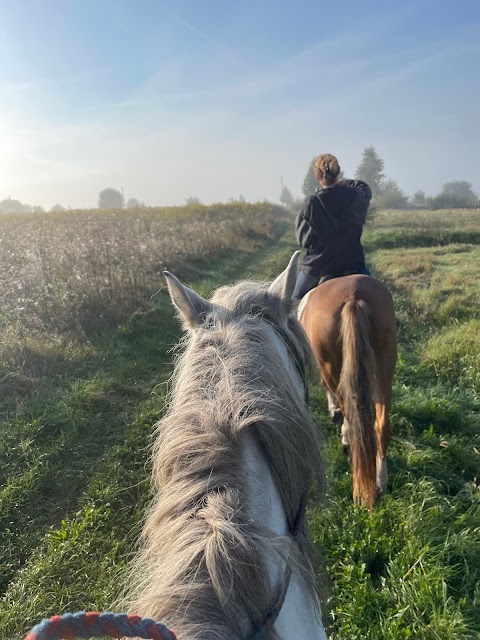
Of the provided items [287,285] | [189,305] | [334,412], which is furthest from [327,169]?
[189,305]

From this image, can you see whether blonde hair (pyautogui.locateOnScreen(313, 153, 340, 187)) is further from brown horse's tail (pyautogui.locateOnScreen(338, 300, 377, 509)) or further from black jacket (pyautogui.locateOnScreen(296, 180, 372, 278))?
brown horse's tail (pyautogui.locateOnScreen(338, 300, 377, 509))

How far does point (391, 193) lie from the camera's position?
79.4 meters

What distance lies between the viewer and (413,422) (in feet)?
14.0

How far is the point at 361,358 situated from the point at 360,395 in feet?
0.89

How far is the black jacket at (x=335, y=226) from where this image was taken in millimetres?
Answer: 4086

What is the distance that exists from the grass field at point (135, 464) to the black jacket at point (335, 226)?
5.07 ft

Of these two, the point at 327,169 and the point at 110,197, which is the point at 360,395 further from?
the point at 110,197

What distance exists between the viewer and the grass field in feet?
8.50

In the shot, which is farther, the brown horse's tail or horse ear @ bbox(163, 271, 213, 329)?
the brown horse's tail

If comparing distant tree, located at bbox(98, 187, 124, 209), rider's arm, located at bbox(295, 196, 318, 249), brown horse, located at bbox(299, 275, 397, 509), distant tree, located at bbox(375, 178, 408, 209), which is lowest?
brown horse, located at bbox(299, 275, 397, 509)

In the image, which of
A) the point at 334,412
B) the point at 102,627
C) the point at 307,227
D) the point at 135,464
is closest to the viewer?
the point at 102,627

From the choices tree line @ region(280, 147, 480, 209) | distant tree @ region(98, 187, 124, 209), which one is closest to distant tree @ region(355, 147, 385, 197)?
tree line @ region(280, 147, 480, 209)

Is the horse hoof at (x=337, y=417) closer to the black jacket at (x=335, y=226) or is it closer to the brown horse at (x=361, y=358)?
the brown horse at (x=361, y=358)

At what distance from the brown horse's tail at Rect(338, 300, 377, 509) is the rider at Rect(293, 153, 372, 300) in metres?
1.07
